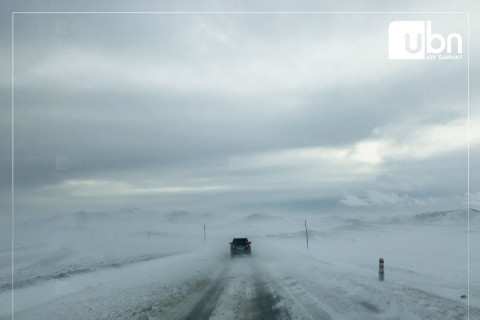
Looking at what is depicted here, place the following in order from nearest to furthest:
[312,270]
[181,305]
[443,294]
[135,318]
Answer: [135,318] < [181,305] < [443,294] < [312,270]

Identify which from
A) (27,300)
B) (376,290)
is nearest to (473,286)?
(376,290)

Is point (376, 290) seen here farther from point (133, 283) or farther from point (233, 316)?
point (133, 283)

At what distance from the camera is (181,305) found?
11117 mm

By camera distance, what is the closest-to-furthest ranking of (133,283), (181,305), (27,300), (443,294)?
(181,305) < (443,294) < (27,300) < (133,283)

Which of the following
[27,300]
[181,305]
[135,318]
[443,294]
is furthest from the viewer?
[27,300]

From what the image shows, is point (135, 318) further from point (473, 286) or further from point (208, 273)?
point (473, 286)

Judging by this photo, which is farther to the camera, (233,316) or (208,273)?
(208,273)

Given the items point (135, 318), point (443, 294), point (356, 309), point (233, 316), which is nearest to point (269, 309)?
point (233, 316)

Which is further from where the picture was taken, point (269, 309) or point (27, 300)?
point (27, 300)

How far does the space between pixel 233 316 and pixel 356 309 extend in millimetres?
3530

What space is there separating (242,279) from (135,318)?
813 centimetres

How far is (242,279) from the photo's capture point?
55.7ft

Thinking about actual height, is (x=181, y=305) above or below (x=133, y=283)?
above

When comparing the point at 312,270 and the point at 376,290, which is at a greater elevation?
the point at 376,290
